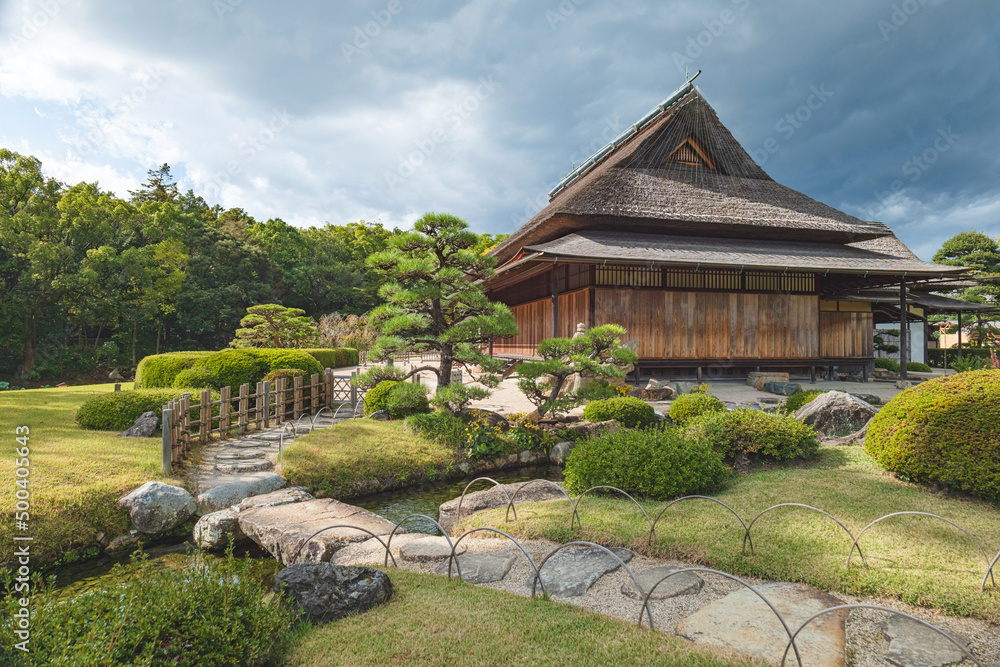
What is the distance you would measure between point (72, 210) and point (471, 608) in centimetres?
3378

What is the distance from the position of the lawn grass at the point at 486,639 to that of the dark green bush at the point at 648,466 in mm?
2684

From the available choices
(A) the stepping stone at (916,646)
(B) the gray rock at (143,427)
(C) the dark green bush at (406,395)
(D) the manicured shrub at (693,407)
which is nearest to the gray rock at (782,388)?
(D) the manicured shrub at (693,407)

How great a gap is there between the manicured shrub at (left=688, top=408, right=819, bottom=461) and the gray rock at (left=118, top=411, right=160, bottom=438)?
8553 mm

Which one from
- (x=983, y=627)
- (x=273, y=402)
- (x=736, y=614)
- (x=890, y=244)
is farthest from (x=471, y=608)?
(x=890, y=244)

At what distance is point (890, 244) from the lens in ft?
54.7

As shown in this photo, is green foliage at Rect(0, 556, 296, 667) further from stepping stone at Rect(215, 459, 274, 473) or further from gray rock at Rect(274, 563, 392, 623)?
stepping stone at Rect(215, 459, 274, 473)

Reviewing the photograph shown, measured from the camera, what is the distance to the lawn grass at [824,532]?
3.49m

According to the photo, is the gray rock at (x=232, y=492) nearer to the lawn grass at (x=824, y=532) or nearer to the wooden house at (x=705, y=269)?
the lawn grass at (x=824, y=532)

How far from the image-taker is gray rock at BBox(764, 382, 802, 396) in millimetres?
11406

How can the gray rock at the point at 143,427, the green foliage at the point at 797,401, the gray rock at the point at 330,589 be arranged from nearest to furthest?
the gray rock at the point at 330,589 → the gray rock at the point at 143,427 → the green foliage at the point at 797,401

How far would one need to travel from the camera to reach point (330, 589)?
3238 mm

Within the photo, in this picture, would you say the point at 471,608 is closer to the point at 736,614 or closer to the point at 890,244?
the point at 736,614

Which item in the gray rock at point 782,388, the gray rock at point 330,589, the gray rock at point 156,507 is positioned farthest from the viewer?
the gray rock at point 782,388

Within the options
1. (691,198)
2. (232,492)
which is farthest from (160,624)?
(691,198)
